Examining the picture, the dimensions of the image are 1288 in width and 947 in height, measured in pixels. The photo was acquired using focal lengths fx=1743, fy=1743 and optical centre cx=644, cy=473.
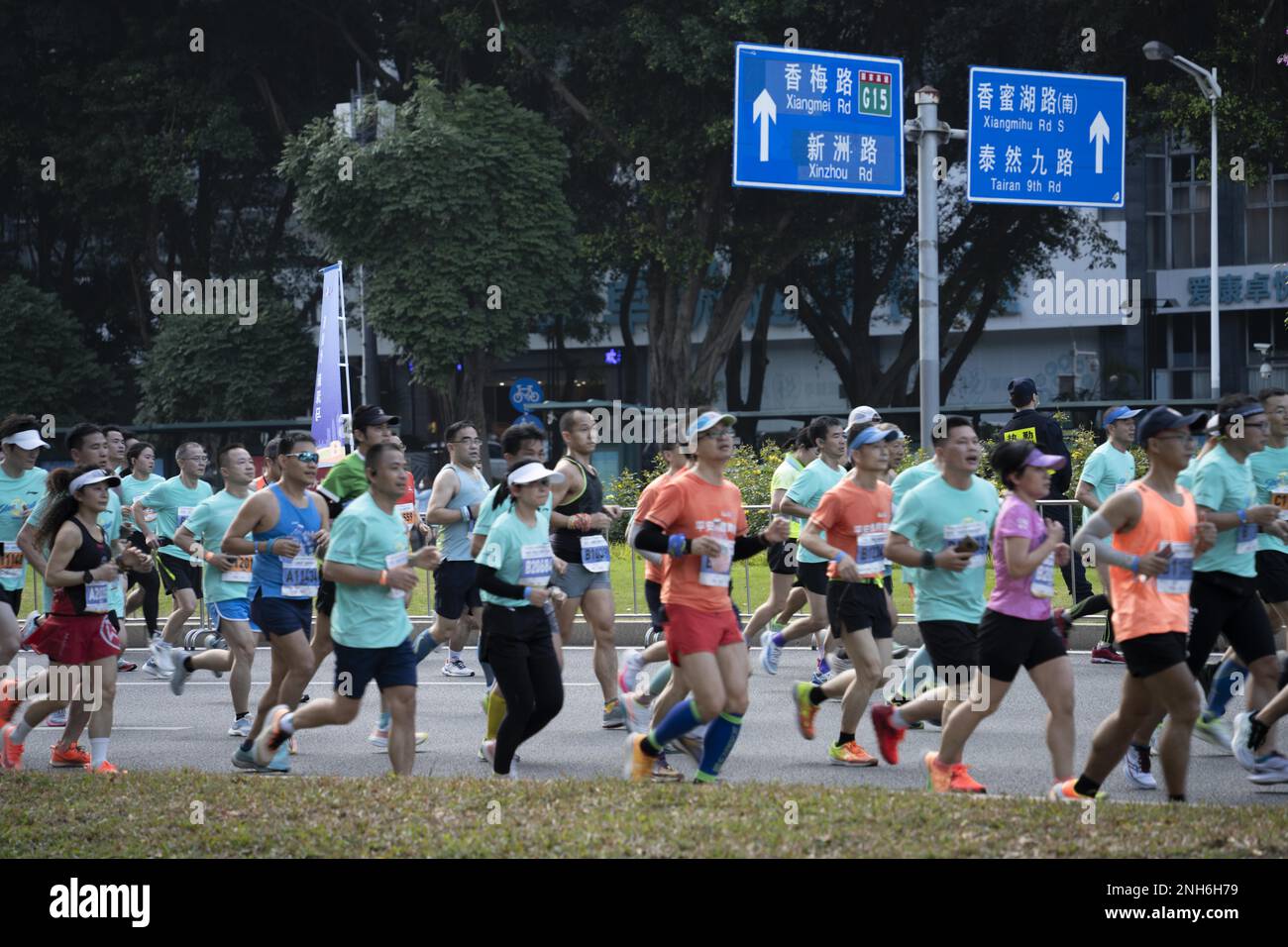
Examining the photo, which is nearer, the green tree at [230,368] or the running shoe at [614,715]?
the running shoe at [614,715]

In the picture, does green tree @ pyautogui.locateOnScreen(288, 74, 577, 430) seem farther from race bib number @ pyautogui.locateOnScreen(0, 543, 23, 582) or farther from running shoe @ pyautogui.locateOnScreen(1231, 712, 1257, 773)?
running shoe @ pyautogui.locateOnScreen(1231, 712, 1257, 773)

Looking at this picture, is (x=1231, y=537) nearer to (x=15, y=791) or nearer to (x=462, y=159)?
(x=15, y=791)

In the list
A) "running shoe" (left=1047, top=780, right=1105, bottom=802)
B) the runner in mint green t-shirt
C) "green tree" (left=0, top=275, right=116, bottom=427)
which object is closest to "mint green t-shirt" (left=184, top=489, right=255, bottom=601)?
the runner in mint green t-shirt

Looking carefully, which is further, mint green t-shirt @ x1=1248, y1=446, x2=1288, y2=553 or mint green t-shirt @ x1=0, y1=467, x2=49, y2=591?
mint green t-shirt @ x1=0, y1=467, x2=49, y2=591

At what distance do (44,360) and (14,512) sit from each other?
3037 centimetres

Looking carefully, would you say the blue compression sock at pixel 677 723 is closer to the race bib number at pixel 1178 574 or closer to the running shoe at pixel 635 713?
the running shoe at pixel 635 713

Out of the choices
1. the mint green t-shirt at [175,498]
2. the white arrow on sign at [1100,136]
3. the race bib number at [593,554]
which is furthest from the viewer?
the white arrow on sign at [1100,136]

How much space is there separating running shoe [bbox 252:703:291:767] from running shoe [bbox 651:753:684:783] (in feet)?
5.86

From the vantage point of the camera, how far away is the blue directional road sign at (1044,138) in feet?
63.8

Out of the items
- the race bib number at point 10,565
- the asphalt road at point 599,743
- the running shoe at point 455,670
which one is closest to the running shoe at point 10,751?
the asphalt road at point 599,743

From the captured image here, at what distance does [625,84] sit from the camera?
104 feet

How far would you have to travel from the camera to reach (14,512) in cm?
1085

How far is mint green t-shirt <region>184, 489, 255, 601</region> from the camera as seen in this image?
10.0 metres

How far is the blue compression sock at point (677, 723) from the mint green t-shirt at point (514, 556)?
873 millimetres
